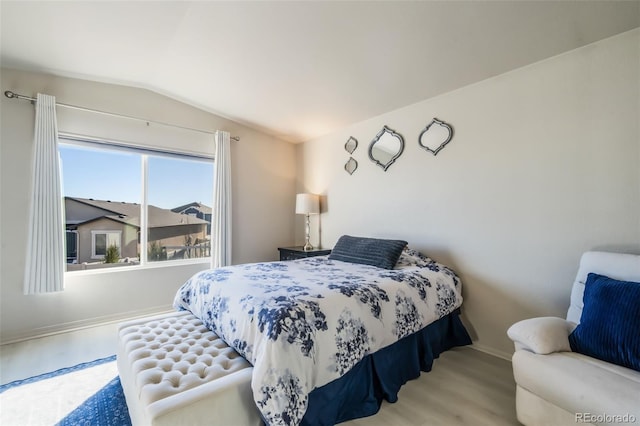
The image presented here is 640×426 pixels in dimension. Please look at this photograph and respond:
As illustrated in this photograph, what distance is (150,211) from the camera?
11.2ft

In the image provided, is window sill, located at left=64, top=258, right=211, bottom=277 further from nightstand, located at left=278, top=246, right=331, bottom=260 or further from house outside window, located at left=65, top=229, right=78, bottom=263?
nightstand, located at left=278, top=246, right=331, bottom=260

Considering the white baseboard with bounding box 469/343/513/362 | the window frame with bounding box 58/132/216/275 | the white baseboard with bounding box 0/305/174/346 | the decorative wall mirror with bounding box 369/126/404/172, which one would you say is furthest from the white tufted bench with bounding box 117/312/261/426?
the decorative wall mirror with bounding box 369/126/404/172

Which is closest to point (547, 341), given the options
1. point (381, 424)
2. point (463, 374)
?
point (463, 374)

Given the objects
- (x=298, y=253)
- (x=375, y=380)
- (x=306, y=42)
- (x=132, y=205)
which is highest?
(x=306, y=42)

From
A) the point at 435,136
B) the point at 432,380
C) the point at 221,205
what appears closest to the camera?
the point at 432,380

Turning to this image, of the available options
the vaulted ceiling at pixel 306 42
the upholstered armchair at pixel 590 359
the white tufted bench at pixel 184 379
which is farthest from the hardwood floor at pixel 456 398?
the vaulted ceiling at pixel 306 42

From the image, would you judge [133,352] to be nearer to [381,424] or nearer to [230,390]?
[230,390]

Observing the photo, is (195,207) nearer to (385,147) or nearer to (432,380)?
(385,147)

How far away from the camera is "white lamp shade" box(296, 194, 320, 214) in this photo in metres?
3.87

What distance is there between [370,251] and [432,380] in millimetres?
1138

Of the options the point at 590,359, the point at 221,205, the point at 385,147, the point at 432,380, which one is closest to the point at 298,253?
the point at 221,205

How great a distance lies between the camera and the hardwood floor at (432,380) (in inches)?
63.1

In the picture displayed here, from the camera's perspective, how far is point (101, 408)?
66.4 inches

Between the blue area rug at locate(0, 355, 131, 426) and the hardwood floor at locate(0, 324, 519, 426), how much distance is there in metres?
0.34
